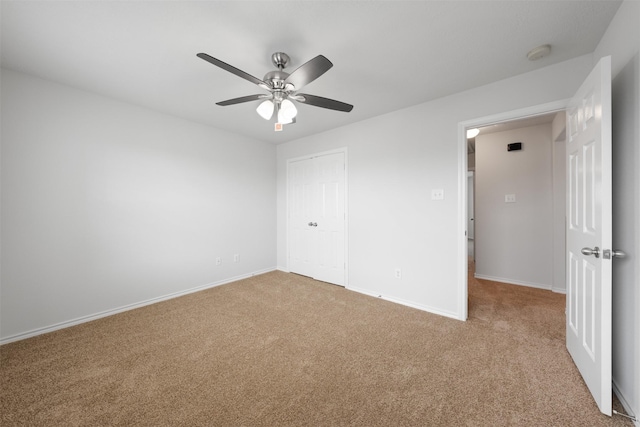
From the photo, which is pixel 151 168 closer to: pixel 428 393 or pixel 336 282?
pixel 336 282

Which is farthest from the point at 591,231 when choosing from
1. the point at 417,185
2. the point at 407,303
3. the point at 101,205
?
the point at 101,205

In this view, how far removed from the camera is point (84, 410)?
1433 millimetres

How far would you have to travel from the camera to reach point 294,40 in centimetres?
174

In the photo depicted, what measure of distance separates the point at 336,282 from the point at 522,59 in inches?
130

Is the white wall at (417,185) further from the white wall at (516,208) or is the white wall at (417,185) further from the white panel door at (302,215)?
the white wall at (516,208)

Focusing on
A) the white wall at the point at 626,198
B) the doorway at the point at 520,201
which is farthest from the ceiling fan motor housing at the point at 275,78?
the doorway at the point at 520,201

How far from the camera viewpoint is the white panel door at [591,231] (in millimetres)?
1342

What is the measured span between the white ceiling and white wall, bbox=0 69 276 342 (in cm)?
41

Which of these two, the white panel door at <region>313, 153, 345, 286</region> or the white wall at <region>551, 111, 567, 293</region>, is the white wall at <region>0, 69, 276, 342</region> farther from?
the white wall at <region>551, 111, 567, 293</region>

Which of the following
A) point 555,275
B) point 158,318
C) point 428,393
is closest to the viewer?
point 428,393

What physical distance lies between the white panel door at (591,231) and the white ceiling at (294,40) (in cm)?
54

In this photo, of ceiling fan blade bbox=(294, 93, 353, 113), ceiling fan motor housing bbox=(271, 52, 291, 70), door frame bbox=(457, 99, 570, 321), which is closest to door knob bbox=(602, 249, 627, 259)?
door frame bbox=(457, 99, 570, 321)

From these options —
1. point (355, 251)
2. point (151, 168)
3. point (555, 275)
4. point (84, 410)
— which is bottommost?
point (84, 410)

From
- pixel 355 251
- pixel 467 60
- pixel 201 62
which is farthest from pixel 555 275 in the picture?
pixel 201 62
